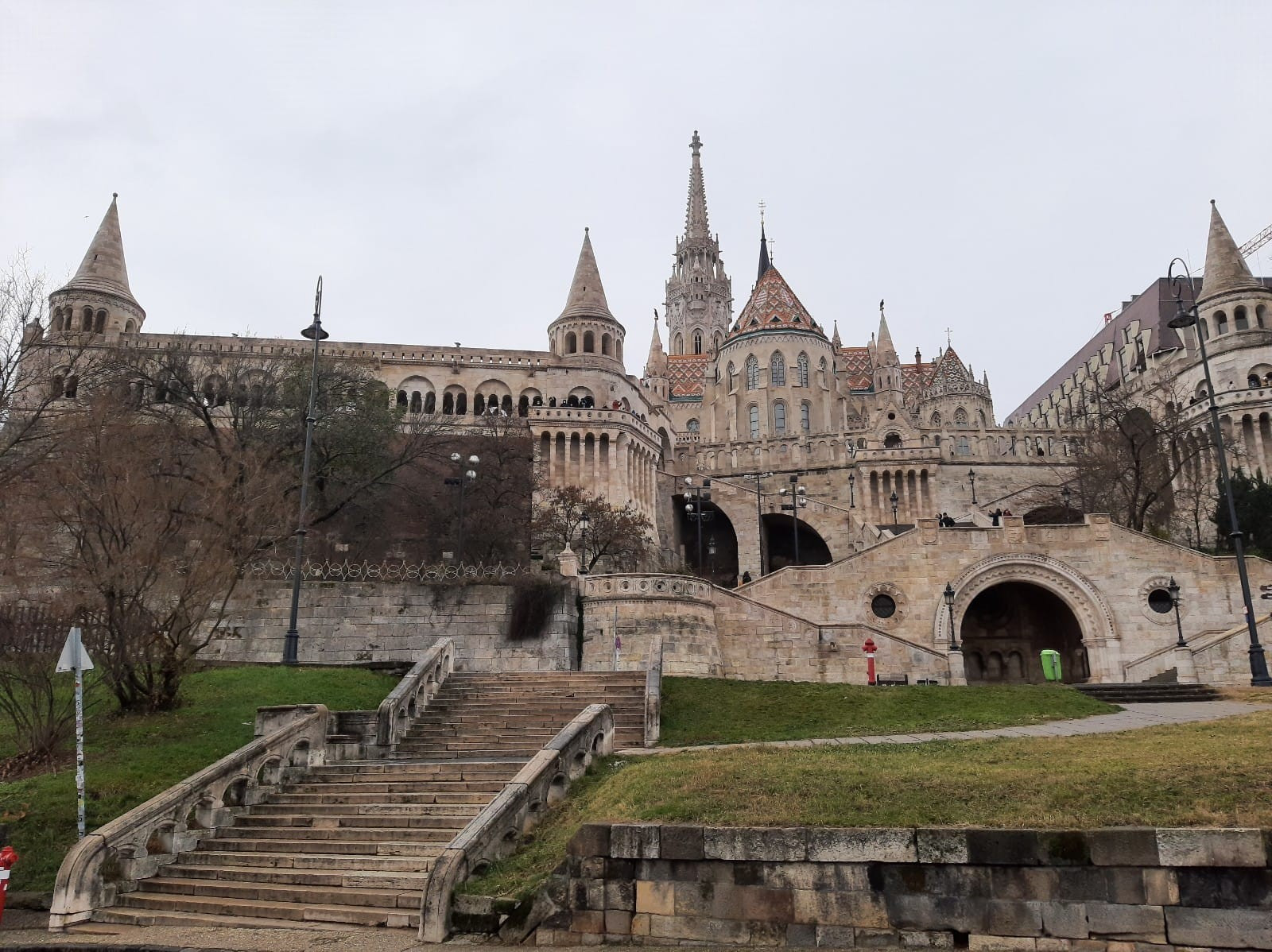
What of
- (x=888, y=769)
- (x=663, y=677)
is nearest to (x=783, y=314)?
(x=663, y=677)

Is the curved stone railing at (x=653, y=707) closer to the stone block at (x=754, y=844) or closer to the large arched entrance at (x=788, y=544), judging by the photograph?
the stone block at (x=754, y=844)

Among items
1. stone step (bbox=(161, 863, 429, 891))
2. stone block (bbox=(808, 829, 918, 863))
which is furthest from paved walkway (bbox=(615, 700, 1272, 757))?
stone block (bbox=(808, 829, 918, 863))

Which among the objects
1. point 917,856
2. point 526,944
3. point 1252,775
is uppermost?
point 1252,775

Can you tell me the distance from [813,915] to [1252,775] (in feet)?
15.3

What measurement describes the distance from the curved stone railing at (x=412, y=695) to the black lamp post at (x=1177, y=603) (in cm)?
2137

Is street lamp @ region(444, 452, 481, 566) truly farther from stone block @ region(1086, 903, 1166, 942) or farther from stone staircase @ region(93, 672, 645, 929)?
stone block @ region(1086, 903, 1166, 942)

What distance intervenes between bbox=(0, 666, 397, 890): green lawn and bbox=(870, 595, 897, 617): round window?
61.3ft

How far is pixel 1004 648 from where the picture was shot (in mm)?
37938

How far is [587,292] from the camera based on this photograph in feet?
208

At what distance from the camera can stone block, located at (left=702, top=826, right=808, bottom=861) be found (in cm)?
888

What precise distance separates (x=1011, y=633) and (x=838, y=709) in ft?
65.3

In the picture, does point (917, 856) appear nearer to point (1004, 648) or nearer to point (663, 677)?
point (663, 677)

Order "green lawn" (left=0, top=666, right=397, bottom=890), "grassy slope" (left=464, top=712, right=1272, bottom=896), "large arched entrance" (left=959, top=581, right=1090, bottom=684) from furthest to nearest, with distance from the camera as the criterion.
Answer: "large arched entrance" (left=959, top=581, right=1090, bottom=684) → "green lawn" (left=0, top=666, right=397, bottom=890) → "grassy slope" (left=464, top=712, right=1272, bottom=896)

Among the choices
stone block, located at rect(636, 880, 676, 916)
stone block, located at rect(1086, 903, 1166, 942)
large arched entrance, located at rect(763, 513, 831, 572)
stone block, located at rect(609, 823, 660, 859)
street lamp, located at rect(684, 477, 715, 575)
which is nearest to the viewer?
stone block, located at rect(1086, 903, 1166, 942)
